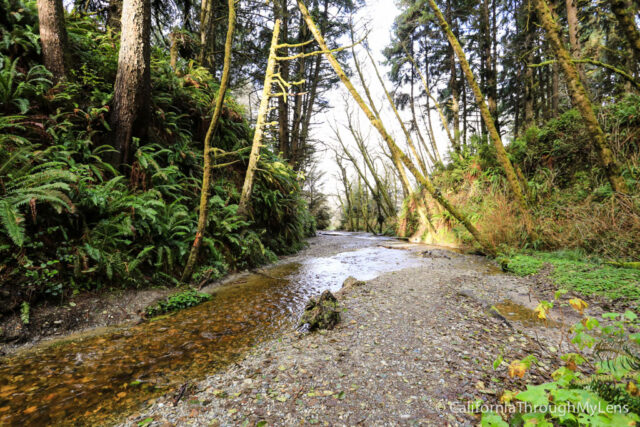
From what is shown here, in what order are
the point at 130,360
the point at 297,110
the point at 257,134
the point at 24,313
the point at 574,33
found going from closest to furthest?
the point at 130,360 → the point at 24,313 → the point at 257,134 → the point at 574,33 → the point at 297,110

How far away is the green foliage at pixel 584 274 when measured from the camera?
9.38 feet

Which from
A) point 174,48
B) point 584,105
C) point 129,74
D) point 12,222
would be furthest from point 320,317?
point 174,48

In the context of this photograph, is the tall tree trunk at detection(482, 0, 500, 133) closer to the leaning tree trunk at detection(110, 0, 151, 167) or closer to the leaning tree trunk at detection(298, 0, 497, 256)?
the leaning tree trunk at detection(298, 0, 497, 256)

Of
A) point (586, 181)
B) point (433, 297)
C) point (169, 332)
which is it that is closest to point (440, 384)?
point (433, 297)

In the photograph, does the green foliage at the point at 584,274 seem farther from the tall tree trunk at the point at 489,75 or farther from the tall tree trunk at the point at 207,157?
the tall tree trunk at the point at 489,75

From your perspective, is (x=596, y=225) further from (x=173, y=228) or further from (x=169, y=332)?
(x=173, y=228)

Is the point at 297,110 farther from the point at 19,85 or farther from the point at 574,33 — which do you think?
the point at 574,33

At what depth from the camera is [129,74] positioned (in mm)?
4352

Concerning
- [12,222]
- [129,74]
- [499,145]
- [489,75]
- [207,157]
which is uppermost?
[489,75]

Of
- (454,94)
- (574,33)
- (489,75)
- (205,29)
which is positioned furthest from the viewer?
(454,94)

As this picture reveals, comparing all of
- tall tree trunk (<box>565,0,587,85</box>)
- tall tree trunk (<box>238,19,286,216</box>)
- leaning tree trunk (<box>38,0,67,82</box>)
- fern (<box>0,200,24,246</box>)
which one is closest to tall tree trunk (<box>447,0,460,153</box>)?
tall tree trunk (<box>565,0,587,85</box>)

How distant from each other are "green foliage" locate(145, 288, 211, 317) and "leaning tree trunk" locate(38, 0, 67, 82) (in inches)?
165

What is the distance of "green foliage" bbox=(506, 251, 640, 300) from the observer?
2860 mm

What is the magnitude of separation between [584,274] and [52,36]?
907cm
